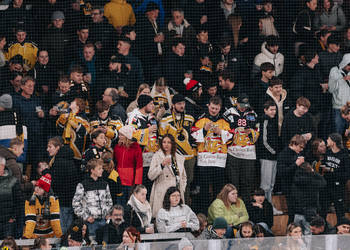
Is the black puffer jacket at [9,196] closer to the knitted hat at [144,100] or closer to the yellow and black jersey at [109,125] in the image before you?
the yellow and black jersey at [109,125]

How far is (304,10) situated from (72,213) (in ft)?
17.8

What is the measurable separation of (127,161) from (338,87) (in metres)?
3.57

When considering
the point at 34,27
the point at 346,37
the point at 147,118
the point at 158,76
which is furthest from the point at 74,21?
the point at 346,37

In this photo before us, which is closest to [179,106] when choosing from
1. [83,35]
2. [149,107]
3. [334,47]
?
[149,107]

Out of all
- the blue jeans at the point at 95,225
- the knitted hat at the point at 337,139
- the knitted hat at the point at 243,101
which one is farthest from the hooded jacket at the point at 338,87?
the blue jeans at the point at 95,225

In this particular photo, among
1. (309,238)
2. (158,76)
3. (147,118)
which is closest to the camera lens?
(309,238)

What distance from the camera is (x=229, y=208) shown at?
13453 millimetres

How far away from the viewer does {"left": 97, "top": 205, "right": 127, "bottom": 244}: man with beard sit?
41.5 ft

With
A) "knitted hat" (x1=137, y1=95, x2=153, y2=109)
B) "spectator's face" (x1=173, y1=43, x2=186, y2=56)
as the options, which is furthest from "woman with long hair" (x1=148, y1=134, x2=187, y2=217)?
"spectator's face" (x1=173, y1=43, x2=186, y2=56)

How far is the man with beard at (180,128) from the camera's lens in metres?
13.9

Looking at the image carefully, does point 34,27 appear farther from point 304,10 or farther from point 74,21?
point 304,10

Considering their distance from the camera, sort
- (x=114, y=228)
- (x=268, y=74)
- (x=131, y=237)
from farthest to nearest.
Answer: (x=268, y=74), (x=114, y=228), (x=131, y=237)

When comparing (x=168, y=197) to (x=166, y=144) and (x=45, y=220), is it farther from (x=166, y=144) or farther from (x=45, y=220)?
(x=45, y=220)

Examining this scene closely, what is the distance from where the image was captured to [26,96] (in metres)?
14.4
